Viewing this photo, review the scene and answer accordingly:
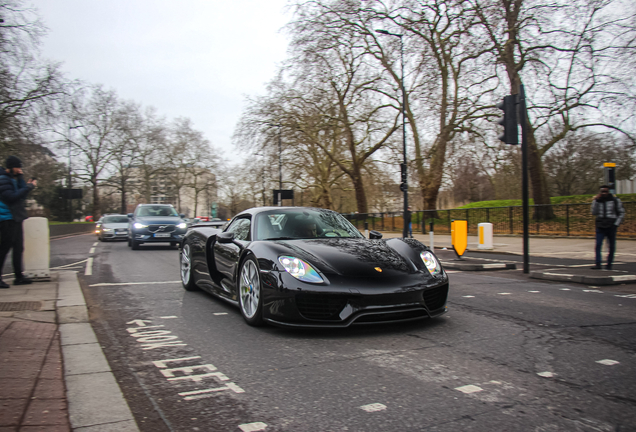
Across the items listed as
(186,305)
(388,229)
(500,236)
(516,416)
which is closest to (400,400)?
(516,416)

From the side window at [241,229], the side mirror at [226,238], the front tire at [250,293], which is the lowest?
the front tire at [250,293]

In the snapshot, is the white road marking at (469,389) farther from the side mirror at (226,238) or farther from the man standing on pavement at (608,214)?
the man standing on pavement at (608,214)

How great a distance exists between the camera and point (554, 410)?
2.72 meters

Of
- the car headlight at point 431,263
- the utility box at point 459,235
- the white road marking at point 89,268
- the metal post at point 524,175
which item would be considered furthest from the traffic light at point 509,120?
the white road marking at point 89,268

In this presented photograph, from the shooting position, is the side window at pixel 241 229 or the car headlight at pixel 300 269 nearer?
the car headlight at pixel 300 269

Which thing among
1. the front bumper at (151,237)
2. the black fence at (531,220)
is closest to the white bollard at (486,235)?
the black fence at (531,220)

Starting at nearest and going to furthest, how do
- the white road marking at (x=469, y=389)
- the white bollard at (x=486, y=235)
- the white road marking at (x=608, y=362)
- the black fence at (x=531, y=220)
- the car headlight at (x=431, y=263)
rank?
the white road marking at (x=469, y=389), the white road marking at (x=608, y=362), the car headlight at (x=431, y=263), the white bollard at (x=486, y=235), the black fence at (x=531, y=220)

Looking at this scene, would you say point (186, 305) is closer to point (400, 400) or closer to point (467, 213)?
point (400, 400)

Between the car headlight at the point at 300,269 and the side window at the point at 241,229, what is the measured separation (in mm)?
1126

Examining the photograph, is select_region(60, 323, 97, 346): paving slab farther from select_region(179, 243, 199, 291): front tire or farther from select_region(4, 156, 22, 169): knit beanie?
select_region(4, 156, 22, 169): knit beanie

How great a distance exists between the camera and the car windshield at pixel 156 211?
1870 cm

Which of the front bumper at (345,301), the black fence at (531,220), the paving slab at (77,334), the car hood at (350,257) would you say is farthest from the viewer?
the black fence at (531,220)

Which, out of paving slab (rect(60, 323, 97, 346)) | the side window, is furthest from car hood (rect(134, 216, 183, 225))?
paving slab (rect(60, 323, 97, 346))

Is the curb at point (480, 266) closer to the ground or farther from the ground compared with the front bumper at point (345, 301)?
closer to the ground
